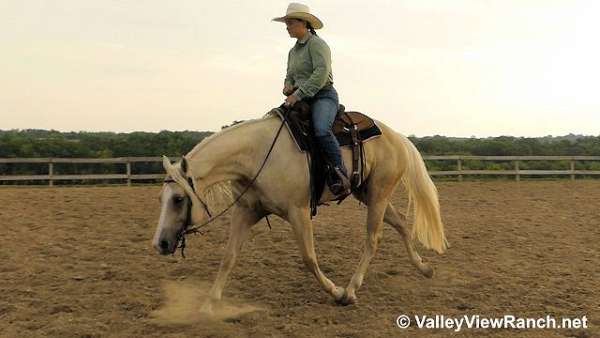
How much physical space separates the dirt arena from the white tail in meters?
0.39

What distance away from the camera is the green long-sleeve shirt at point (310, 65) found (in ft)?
16.5

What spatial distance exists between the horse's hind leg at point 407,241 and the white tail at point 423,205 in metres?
0.18

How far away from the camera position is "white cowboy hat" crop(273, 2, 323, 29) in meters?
5.02

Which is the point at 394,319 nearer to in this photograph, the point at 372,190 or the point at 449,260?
the point at 372,190

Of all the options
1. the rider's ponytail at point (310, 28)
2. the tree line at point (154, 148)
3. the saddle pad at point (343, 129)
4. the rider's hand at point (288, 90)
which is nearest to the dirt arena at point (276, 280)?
the saddle pad at point (343, 129)

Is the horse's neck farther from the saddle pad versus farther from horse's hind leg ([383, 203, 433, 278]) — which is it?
horse's hind leg ([383, 203, 433, 278])

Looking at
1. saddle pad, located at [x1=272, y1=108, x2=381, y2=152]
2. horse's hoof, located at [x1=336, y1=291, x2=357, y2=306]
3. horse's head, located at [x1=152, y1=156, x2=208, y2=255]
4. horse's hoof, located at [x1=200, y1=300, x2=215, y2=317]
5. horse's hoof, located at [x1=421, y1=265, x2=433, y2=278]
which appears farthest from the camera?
horse's hoof, located at [x1=421, y1=265, x2=433, y2=278]

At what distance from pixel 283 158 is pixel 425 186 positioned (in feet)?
7.59

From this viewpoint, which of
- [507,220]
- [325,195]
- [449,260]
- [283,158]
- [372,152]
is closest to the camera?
[283,158]

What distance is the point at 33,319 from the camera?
4570 millimetres

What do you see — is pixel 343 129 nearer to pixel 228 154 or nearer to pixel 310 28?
pixel 310 28

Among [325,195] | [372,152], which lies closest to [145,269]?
[325,195]

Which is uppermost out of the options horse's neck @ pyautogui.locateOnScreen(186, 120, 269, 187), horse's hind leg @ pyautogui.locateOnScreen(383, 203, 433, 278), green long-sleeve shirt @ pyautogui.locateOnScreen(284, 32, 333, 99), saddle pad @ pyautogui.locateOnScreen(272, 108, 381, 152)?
green long-sleeve shirt @ pyautogui.locateOnScreen(284, 32, 333, 99)

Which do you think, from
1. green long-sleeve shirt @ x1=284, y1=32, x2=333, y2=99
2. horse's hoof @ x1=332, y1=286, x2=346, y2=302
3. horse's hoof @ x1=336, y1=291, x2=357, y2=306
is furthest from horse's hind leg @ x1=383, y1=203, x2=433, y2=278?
green long-sleeve shirt @ x1=284, y1=32, x2=333, y2=99
